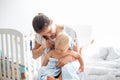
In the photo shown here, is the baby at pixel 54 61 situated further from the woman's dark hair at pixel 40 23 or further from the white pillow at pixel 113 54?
the white pillow at pixel 113 54

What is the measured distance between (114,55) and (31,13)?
1294 millimetres

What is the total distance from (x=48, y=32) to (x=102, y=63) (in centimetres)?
60

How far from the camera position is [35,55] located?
53.1 inches

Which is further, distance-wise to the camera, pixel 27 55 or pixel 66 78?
pixel 27 55

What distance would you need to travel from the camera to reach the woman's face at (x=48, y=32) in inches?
46.9

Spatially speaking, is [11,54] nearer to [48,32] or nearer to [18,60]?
[18,60]

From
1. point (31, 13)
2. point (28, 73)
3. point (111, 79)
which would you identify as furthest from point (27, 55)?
point (31, 13)

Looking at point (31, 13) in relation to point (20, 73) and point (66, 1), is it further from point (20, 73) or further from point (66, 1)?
point (20, 73)

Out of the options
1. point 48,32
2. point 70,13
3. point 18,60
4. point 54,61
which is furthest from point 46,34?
point 70,13

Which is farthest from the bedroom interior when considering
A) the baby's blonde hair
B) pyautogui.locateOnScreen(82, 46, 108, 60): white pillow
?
the baby's blonde hair

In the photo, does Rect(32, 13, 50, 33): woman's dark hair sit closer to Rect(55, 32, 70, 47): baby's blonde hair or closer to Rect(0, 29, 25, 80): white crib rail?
Rect(55, 32, 70, 47): baby's blonde hair

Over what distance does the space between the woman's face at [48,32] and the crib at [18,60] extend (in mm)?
465

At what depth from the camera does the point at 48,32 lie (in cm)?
123

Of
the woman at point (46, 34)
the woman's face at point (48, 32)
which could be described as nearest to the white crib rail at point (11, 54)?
the woman at point (46, 34)
